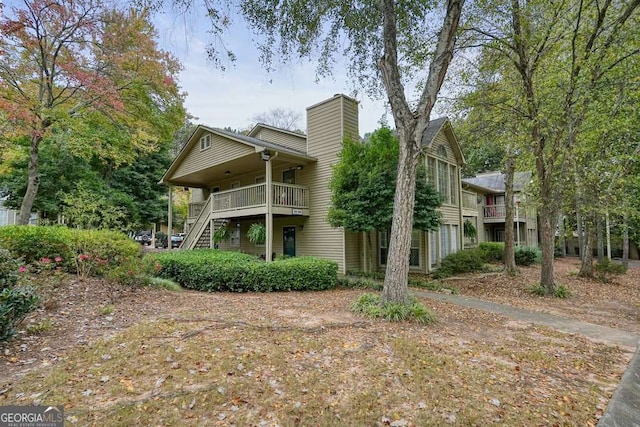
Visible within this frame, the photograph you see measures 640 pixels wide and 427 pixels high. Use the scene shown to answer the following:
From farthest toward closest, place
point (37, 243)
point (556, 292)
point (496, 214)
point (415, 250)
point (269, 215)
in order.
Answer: point (496, 214) < point (415, 250) < point (269, 215) < point (556, 292) < point (37, 243)

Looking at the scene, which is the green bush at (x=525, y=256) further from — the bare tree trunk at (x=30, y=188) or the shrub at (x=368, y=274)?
the bare tree trunk at (x=30, y=188)

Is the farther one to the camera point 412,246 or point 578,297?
point 412,246

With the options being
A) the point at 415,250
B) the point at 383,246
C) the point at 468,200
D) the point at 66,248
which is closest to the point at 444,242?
the point at 415,250

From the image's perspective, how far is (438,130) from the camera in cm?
1433

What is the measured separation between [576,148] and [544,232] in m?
2.73

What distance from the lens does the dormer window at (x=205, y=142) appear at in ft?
51.8

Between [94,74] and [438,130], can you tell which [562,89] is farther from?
[94,74]

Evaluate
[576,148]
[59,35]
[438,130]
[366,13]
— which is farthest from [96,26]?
[576,148]

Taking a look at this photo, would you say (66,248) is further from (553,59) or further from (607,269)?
(607,269)

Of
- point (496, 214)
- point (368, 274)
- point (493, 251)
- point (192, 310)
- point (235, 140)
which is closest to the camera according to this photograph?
point (192, 310)

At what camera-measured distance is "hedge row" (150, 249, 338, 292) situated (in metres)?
9.52

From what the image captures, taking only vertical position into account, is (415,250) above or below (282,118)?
below

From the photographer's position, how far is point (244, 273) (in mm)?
9508

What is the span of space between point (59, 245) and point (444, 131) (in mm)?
15262
